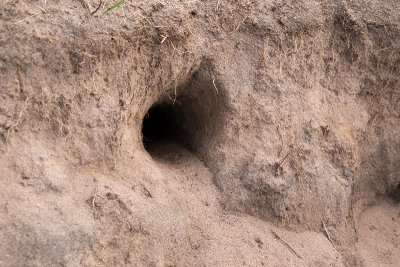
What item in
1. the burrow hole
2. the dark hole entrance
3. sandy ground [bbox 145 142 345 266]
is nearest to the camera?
sandy ground [bbox 145 142 345 266]

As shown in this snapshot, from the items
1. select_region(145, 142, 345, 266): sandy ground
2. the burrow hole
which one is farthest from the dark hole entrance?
select_region(145, 142, 345, 266): sandy ground

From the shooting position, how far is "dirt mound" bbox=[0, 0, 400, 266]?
6.40 feet

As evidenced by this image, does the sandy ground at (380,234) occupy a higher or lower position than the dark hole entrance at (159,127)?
higher

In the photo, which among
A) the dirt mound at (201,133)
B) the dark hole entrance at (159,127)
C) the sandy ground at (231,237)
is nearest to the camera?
the dirt mound at (201,133)

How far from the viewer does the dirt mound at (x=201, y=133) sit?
76.8 inches

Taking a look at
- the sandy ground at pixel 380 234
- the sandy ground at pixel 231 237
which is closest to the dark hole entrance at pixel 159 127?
the sandy ground at pixel 231 237

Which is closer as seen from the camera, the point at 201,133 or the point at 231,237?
the point at 231,237

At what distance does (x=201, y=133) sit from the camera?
269 centimetres

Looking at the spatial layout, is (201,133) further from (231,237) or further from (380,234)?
(380,234)

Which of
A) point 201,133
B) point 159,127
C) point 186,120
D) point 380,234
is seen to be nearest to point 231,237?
point 201,133

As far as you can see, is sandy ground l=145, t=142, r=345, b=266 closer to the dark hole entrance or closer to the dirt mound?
the dirt mound

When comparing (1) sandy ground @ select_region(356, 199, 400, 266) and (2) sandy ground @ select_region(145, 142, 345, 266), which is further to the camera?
(1) sandy ground @ select_region(356, 199, 400, 266)

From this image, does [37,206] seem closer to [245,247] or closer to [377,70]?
[245,247]

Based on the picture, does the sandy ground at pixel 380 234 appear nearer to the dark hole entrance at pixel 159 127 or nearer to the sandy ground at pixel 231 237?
the sandy ground at pixel 231 237
